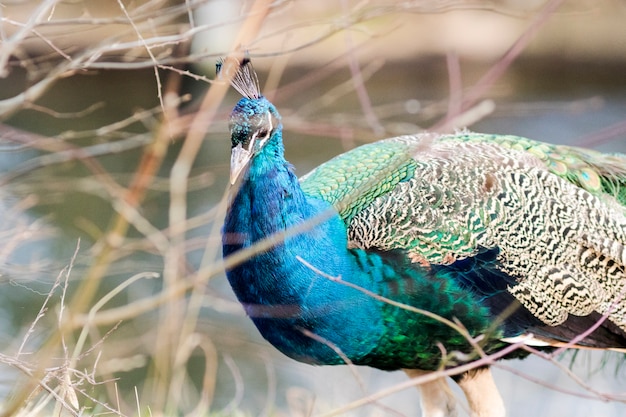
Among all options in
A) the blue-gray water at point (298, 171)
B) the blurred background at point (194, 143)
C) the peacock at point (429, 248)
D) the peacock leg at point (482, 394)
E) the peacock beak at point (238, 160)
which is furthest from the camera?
the peacock leg at point (482, 394)

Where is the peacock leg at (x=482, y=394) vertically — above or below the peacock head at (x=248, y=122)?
below

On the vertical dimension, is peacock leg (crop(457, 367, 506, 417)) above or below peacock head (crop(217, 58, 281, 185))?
below

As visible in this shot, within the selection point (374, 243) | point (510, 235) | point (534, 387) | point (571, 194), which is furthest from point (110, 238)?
point (534, 387)

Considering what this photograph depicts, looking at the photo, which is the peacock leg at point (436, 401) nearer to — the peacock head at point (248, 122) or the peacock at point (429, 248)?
the peacock at point (429, 248)

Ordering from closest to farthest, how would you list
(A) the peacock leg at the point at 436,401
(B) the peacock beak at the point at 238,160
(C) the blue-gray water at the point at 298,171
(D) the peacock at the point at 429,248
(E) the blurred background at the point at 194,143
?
(E) the blurred background at the point at 194,143 < (B) the peacock beak at the point at 238,160 < (D) the peacock at the point at 429,248 < (C) the blue-gray water at the point at 298,171 < (A) the peacock leg at the point at 436,401

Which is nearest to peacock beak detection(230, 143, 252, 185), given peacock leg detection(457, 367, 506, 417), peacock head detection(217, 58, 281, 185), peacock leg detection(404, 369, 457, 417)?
peacock head detection(217, 58, 281, 185)

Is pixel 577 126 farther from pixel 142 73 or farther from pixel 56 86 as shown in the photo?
pixel 56 86

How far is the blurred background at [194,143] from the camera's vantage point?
1450 millimetres

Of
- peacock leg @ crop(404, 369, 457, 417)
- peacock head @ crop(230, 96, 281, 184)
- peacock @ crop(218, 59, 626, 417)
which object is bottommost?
peacock leg @ crop(404, 369, 457, 417)

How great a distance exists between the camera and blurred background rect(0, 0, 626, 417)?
1450mm

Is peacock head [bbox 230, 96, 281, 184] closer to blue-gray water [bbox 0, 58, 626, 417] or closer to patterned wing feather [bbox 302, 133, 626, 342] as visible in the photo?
blue-gray water [bbox 0, 58, 626, 417]

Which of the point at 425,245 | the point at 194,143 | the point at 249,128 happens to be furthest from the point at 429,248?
the point at 194,143

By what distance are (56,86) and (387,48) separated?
3.57m

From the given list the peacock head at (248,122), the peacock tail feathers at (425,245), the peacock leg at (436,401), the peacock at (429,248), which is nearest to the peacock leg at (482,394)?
the peacock at (429,248)
